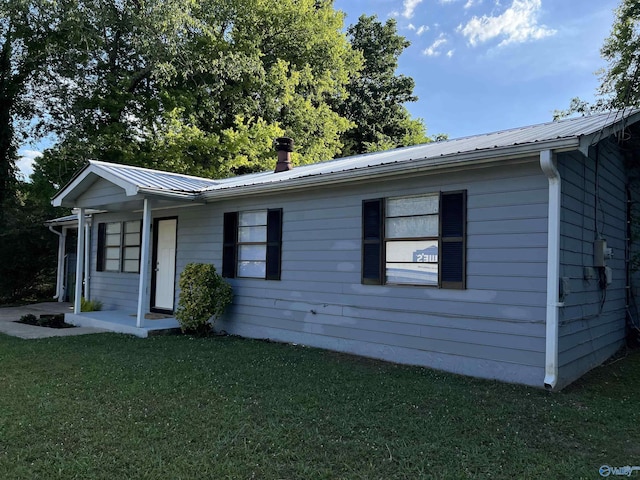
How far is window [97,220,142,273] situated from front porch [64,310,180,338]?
1.24 metres

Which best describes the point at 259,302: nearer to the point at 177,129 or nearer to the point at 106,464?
the point at 106,464

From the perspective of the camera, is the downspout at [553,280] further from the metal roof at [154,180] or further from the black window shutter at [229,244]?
the metal roof at [154,180]

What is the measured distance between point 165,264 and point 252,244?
2.79 m

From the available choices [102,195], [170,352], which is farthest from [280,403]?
[102,195]

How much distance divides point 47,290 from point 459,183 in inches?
569

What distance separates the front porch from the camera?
786cm

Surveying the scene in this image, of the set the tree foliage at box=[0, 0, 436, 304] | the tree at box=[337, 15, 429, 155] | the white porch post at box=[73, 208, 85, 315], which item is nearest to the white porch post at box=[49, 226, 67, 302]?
the tree foliage at box=[0, 0, 436, 304]

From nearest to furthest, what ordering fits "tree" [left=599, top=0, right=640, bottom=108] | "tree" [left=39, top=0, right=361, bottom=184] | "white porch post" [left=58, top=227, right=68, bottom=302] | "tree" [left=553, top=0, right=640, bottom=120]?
1. "white porch post" [left=58, top=227, right=68, bottom=302]
2. "tree" [left=39, top=0, right=361, bottom=184]
3. "tree" [left=599, top=0, right=640, bottom=108]
4. "tree" [left=553, top=0, right=640, bottom=120]

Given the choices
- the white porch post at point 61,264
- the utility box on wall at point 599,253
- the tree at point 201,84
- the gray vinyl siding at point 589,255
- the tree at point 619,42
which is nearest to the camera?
the gray vinyl siding at point 589,255

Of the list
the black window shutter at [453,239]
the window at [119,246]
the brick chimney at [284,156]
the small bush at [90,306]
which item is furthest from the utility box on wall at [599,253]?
the small bush at [90,306]

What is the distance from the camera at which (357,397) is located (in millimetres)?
4469

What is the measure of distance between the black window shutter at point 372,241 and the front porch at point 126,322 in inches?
146

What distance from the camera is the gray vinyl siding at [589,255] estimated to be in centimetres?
513

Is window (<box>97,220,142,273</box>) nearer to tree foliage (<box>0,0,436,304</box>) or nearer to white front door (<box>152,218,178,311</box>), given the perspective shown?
white front door (<box>152,218,178,311</box>)
